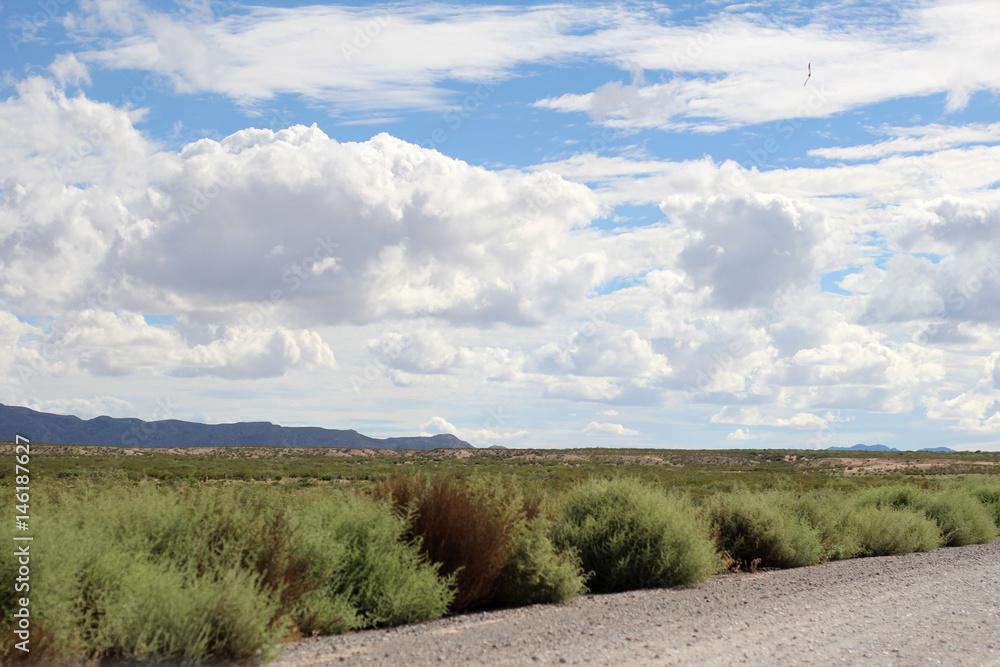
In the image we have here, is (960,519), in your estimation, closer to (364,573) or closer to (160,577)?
(364,573)

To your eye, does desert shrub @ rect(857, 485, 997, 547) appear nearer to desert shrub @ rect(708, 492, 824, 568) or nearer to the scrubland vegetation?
the scrubland vegetation

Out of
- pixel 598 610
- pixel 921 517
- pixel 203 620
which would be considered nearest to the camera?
pixel 203 620

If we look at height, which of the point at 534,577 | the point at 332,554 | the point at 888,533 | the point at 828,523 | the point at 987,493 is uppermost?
the point at 332,554

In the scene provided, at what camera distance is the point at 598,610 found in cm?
1229

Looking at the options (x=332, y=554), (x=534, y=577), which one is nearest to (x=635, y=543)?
(x=534, y=577)

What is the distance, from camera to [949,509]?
2439 cm

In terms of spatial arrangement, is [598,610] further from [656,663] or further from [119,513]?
[119,513]

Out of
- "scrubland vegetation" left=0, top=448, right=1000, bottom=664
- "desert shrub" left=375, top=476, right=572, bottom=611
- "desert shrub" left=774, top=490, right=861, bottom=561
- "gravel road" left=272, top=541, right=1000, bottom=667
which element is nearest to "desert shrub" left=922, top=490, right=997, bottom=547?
"desert shrub" left=774, top=490, right=861, bottom=561

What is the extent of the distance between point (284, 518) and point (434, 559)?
276cm

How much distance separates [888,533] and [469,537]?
1377 cm

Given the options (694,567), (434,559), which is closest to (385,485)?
(434,559)

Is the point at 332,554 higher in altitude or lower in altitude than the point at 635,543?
higher

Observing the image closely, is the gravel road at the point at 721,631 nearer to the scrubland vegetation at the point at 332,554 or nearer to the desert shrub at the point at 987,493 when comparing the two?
the scrubland vegetation at the point at 332,554

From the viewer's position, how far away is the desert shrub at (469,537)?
1255 cm
